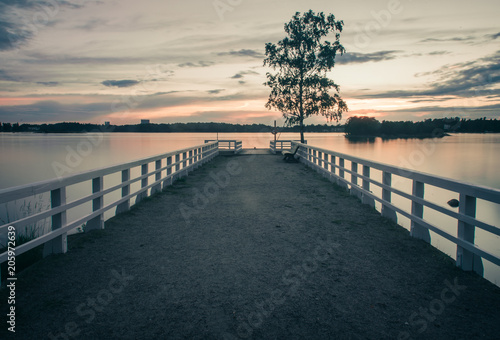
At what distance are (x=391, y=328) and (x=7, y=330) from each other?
3644 mm

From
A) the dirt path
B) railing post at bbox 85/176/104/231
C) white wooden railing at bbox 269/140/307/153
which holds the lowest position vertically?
the dirt path

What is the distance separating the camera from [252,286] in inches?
165

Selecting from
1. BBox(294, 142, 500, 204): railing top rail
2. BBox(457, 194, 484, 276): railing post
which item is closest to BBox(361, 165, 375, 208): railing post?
BBox(294, 142, 500, 204): railing top rail

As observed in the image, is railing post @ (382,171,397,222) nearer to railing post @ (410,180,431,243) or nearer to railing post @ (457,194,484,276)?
railing post @ (410,180,431,243)

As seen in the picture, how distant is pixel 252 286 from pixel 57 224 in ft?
10.4

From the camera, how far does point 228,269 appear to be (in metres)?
4.77

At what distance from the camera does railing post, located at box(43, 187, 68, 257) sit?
5121 mm

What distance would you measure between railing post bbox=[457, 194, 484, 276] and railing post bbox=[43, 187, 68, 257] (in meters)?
5.66

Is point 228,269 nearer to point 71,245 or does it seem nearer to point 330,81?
point 71,245

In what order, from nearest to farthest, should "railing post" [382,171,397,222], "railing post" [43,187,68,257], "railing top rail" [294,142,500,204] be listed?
"railing top rail" [294,142,500,204] → "railing post" [43,187,68,257] → "railing post" [382,171,397,222]

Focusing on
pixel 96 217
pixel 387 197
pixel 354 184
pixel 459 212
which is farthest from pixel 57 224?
pixel 354 184

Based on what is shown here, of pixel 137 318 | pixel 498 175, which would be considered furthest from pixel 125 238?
pixel 498 175

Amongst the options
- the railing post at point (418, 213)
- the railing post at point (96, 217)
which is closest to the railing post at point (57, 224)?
the railing post at point (96, 217)

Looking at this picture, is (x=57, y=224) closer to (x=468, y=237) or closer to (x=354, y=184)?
(x=468, y=237)
